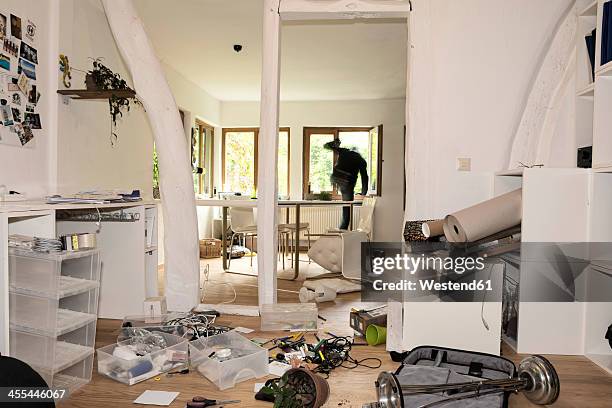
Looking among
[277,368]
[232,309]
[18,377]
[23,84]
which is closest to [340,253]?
[232,309]

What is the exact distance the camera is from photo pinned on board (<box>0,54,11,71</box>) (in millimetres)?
2592

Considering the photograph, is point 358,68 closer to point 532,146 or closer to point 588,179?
point 532,146

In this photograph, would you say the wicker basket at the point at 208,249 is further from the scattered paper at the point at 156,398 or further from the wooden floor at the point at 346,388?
the scattered paper at the point at 156,398

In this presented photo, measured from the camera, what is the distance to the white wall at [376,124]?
7.87 meters

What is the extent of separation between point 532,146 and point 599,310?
3.72ft

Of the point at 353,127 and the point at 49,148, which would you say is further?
the point at 353,127

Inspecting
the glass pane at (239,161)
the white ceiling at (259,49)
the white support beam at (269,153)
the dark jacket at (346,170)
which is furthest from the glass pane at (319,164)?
the white support beam at (269,153)

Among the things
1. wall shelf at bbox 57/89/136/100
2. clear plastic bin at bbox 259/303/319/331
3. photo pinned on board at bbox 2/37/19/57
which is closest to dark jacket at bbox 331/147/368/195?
clear plastic bin at bbox 259/303/319/331

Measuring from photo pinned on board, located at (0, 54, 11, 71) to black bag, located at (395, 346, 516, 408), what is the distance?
2647 mm

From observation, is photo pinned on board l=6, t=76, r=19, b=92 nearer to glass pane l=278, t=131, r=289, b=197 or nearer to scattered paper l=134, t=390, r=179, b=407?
scattered paper l=134, t=390, r=179, b=407

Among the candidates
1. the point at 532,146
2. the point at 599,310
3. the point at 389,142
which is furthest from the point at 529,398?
the point at 389,142

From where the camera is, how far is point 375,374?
2.43 metres

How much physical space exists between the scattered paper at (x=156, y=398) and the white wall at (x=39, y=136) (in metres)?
1.47

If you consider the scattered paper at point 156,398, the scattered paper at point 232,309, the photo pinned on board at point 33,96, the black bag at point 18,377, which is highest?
the photo pinned on board at point 33,96
